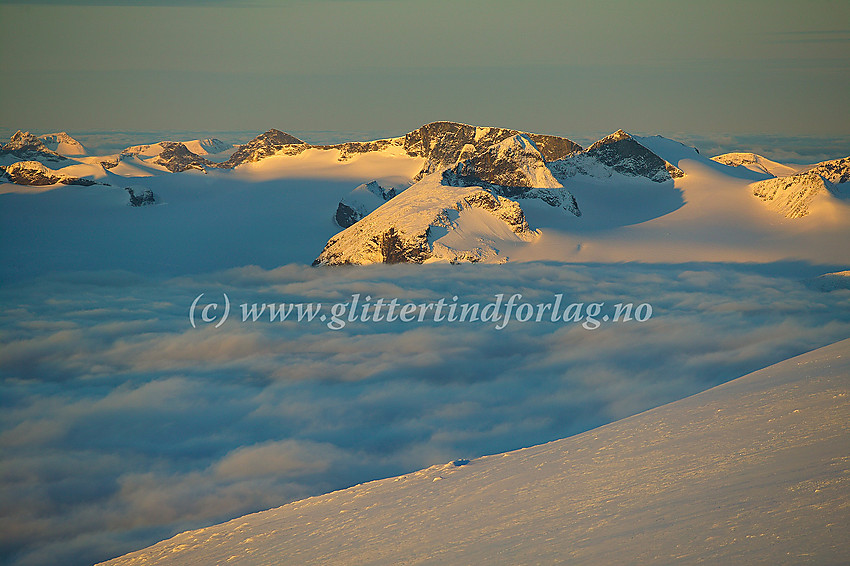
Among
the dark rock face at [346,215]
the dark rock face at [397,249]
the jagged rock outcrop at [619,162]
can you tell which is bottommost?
the dark rock face at [397,249]

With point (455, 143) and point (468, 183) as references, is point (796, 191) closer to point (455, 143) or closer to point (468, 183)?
point (468, 183)

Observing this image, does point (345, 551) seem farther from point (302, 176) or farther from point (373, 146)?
point (373, 146)

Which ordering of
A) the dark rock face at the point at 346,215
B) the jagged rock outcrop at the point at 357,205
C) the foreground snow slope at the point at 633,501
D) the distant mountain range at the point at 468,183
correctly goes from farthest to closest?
the jagged rock outcrop at the point at 357,205
the dark rock face at the point at 346,215
the distant mountain range at the point at 468,183
the foreground snow slope at the point at 633,501

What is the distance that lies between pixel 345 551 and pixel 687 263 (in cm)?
9754

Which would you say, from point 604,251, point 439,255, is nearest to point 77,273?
point 439,255

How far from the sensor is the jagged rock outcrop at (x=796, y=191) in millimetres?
111481

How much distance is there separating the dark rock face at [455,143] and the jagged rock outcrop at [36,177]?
3144 inches

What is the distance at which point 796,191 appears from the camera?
113750 millimetres

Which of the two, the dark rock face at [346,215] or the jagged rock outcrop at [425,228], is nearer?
the jagged rock outcrop at [425,228]

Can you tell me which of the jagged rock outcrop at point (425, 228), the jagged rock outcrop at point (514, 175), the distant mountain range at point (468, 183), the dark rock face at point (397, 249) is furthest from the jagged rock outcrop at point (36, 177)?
the dark rock face at point (397, 249)

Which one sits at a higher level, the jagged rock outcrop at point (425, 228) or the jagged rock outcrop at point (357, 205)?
the jagged rock outcrop at point (357, 205)

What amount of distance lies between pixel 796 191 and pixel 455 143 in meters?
70.7

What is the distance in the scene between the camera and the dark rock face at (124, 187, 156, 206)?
503ft

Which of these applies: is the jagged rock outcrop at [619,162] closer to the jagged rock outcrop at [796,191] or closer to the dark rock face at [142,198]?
the jagged rock outcrop at [796,191]
